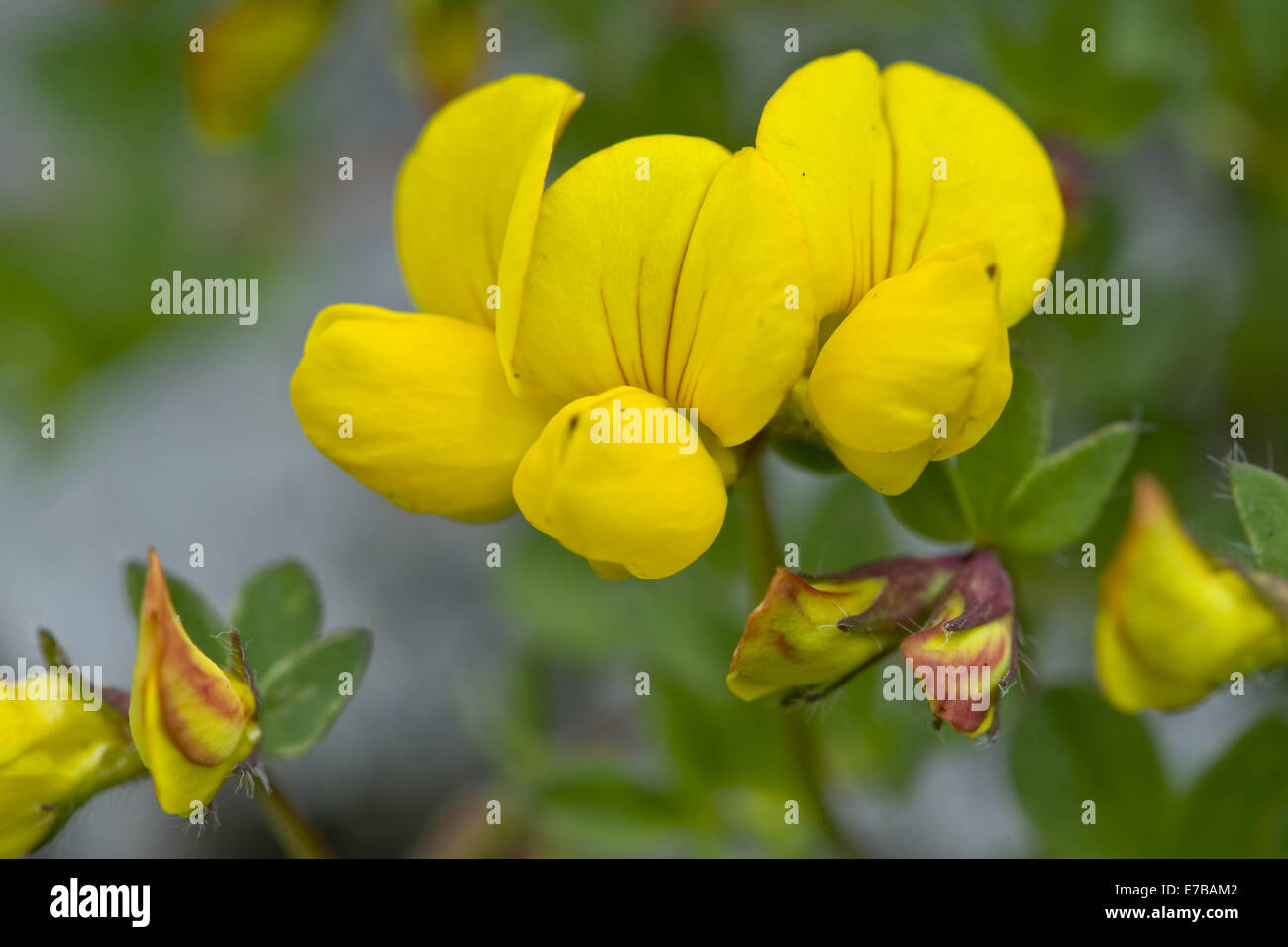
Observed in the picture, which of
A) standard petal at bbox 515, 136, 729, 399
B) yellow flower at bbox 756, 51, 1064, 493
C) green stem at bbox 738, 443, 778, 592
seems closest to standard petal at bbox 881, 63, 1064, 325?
yellow flower at bbox 756, 51, 1064, 493

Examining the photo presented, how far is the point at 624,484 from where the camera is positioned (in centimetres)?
126

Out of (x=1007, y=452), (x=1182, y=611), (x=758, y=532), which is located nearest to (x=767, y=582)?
(x=758, y=532)

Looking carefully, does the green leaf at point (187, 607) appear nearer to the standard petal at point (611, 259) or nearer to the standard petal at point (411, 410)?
the standard petal at point (411, 410)

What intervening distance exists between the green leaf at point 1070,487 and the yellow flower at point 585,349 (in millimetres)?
412

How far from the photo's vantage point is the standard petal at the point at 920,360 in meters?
1.24

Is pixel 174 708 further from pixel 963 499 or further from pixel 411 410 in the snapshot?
pixel 963 499

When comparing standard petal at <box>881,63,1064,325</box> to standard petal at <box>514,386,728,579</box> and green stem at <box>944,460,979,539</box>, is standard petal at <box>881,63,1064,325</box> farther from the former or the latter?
standard petal at <box>514,386,728,579</box>

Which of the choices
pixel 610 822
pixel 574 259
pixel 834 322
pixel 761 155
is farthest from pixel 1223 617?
pixel 610 822

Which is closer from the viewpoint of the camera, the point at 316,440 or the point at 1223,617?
the point at 1223,617

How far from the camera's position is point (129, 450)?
346cm

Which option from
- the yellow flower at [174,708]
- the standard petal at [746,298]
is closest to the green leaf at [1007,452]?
the standard petal at [746,298]

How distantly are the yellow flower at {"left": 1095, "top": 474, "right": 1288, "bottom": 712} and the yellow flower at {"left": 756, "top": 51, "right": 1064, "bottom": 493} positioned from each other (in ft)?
0.66
